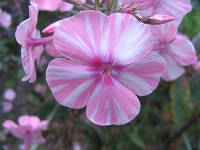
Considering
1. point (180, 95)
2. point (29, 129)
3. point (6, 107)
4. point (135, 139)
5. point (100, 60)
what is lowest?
point (6, 107)

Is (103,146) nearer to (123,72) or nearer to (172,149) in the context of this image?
(172,149)

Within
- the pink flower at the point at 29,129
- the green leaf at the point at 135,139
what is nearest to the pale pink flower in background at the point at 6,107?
the green leaf at the point at 135,139

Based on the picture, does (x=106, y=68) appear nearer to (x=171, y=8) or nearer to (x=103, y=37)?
(x=103, y=37)

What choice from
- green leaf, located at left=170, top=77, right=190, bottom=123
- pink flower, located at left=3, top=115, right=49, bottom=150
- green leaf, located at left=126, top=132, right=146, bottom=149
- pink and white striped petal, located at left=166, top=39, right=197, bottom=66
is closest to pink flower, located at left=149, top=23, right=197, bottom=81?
pink and white striped petal, located at left=166, top=39, right=197, bottom=66

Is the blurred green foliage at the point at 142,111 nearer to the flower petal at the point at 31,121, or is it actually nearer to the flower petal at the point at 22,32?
the flower petal at the point at 31,121

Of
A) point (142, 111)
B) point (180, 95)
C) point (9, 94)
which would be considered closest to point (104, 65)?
point (180, 95)

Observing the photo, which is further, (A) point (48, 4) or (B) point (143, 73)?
(A) point (48, 4)
